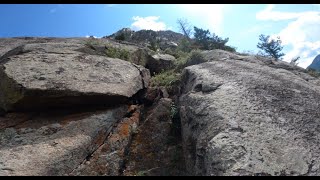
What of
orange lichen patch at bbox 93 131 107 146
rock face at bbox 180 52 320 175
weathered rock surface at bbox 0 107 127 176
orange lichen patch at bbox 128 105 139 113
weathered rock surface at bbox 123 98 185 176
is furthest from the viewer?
orange lichen patch at bbox 128 105 139 113

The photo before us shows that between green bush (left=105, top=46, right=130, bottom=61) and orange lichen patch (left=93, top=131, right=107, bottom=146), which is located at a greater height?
green bush (left=105, top=46, right=130, bottom=61)

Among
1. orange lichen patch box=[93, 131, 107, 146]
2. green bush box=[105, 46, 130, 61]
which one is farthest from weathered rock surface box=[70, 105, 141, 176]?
green bush box=[105, 46, 130, 61]

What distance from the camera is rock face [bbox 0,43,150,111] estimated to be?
29.6 feet

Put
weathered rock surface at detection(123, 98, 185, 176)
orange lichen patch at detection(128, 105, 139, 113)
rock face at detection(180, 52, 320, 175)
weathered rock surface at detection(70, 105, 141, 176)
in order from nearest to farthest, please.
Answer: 1. rock face at detection(180, 52, 320, 175)
2. weathered rock surface at detection(70, 105, 141, 176)
3. weathered rock surface at detection(123, 98, 185, 176)
4. orange lichen patch at detection(128, 105, 139, 113)

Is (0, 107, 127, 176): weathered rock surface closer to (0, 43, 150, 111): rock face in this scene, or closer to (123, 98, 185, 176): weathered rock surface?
(0, 43, 150, 111): rock face

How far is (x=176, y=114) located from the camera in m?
9.45

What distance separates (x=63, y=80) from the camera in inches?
374

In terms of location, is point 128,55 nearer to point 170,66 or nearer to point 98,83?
point 170,66

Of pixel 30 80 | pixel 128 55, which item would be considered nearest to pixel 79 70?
pixel 30 80

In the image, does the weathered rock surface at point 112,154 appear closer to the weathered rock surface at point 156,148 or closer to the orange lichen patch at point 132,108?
the weathered rock surface at point 156,148

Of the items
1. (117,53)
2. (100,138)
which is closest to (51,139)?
(100,138)

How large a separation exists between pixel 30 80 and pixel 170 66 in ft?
26.1

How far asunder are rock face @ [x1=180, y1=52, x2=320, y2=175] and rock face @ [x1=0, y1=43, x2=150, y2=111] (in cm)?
201

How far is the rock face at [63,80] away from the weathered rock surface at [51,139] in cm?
38
